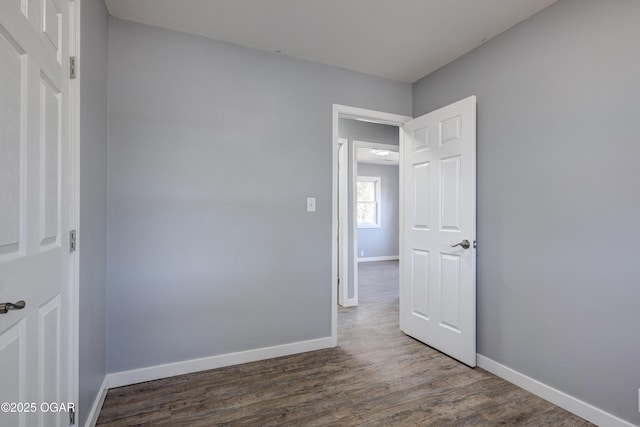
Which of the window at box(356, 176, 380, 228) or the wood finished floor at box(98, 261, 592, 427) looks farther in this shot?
the window at box(356, 176, 380, 228)

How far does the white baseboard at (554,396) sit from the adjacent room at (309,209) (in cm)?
1

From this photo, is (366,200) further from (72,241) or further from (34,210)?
(34,210)

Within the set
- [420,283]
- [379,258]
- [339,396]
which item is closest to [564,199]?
[420,283]

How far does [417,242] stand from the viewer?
2994mm

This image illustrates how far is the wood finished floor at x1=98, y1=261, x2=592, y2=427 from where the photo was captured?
72.7 inches

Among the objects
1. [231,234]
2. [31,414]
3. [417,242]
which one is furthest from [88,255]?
[417,242]

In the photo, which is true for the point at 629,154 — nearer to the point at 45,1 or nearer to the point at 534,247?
the point at 534,247

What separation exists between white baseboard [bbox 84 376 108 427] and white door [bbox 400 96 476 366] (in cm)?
252

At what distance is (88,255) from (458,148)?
2661 mm

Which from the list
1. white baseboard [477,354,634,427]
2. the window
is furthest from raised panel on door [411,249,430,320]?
the window

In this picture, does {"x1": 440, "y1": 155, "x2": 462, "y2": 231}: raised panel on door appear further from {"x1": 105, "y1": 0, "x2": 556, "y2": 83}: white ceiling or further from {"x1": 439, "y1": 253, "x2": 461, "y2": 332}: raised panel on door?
{"x1": 105, "y1": 0, "x2": 556, "y2": 83}: white ceiling

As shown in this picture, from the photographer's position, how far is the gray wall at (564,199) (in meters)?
1.72

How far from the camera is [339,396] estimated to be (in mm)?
2082

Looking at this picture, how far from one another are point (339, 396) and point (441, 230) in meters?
1.56
